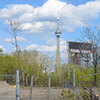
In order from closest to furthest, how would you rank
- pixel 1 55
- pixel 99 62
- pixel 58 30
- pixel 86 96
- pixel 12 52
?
pixel 86 96 → pixel 99 62 → pixel 1 55 → pixel 12 52 → pixel 58 30

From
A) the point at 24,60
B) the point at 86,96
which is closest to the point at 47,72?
the point at 24,60

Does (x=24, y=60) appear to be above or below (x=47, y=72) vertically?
above

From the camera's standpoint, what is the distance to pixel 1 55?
3064cm

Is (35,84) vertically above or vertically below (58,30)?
below

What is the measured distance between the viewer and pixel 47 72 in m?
27.5

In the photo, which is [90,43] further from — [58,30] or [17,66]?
[58,30]

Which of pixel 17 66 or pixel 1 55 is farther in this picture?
pixel 1 55

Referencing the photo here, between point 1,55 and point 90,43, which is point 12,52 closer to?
point 1,55

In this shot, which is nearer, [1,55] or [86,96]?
[86,96]

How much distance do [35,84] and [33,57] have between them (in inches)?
155

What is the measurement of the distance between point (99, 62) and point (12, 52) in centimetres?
1425

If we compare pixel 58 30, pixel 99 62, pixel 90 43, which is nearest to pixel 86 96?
pixel 90 43

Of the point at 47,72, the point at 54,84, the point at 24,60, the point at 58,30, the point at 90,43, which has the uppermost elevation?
the point at 58,30

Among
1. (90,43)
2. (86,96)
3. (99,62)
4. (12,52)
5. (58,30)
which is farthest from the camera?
(58,30)
